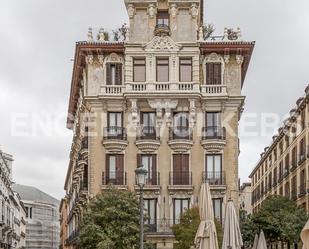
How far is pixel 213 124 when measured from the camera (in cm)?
4794

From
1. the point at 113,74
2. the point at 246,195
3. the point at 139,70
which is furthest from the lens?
the point at 246,195

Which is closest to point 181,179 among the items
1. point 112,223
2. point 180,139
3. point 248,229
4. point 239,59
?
point 180,139

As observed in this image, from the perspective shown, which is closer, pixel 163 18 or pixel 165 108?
pixel 165 108

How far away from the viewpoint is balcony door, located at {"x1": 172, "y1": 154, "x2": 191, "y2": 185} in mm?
46938

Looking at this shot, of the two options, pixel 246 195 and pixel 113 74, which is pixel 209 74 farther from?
pixel 246 195

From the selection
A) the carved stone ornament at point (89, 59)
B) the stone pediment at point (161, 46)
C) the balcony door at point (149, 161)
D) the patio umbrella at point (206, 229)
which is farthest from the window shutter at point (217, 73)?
the patio umbrella at point (206, 229)

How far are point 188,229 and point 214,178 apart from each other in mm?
7954

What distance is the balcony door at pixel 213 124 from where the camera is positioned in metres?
47.6

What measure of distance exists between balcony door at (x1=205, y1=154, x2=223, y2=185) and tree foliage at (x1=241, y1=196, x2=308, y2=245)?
22.9 ft

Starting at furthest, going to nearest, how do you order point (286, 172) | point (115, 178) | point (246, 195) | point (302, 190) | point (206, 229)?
point (246, 195), point (286, 172), point (302, 190), point (115, 178), point (206, 229)

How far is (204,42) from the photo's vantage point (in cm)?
4809

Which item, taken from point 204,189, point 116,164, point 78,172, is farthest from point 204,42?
point 204,189

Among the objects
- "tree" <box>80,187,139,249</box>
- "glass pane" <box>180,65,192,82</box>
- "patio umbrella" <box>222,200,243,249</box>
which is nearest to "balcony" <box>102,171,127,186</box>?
"tree" <box>80,187,139,249</box>

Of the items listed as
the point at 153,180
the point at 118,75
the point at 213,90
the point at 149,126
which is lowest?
the point at 153,180
